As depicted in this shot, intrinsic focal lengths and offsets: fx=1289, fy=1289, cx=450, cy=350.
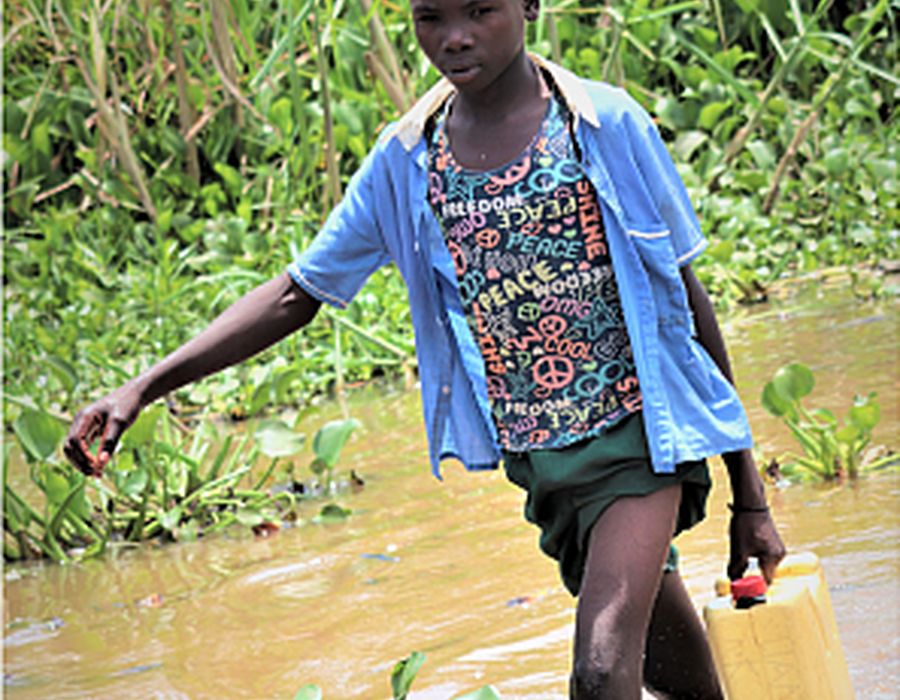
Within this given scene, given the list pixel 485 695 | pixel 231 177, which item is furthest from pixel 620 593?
pixel 231 177

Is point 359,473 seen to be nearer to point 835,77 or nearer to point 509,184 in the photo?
point 509,184

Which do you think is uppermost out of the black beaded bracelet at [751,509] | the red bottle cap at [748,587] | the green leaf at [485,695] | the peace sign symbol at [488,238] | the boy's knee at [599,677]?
the peace sign symbol at [488,238]

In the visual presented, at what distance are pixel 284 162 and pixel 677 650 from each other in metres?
5.38

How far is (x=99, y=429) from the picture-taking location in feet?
6.14

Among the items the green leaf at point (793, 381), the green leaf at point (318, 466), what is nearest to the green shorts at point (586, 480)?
the green leaf at point (793, 381)

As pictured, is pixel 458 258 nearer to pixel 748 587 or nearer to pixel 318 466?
pixel 748 587

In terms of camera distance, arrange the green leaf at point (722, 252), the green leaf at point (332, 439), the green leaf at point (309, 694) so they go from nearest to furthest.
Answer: the green leaf at point (309, 694) < the green leaf at point (332, 439) < the green leaf at point (722, 252)

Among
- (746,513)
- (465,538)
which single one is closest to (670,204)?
(746,513)

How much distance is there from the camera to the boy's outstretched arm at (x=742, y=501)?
74.2 inches

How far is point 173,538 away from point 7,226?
4.64m

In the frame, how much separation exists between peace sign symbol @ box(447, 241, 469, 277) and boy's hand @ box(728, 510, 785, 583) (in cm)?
54

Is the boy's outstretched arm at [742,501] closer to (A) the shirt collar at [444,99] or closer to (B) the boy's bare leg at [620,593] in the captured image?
(B) the boy's bare leg at [620,593]

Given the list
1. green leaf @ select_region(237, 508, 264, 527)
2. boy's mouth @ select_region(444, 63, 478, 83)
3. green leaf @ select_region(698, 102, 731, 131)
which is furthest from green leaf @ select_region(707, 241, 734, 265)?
boy's mouth @ select_region(444, 63, 478, 83)

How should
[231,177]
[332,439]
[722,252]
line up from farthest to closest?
[231,177] → [722,252] → [332,439]
